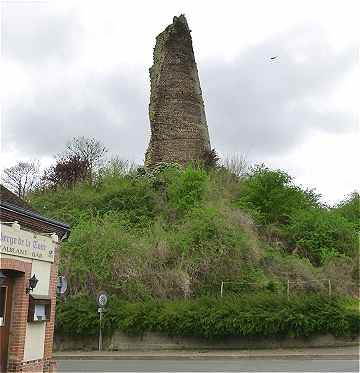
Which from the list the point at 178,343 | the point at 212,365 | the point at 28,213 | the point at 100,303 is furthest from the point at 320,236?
the point at 28,213

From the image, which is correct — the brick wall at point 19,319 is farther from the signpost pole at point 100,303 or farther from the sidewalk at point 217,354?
the signpost pole at point 100,303

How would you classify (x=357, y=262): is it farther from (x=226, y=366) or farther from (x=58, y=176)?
(x=58, y=176)

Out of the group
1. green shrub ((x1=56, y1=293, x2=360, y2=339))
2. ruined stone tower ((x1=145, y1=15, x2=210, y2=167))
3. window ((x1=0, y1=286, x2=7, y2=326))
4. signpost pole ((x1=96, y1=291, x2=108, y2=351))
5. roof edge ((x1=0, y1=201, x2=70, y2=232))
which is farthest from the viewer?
ruined stone tower ((x1=145, y1=15, x2=210, y2=167))

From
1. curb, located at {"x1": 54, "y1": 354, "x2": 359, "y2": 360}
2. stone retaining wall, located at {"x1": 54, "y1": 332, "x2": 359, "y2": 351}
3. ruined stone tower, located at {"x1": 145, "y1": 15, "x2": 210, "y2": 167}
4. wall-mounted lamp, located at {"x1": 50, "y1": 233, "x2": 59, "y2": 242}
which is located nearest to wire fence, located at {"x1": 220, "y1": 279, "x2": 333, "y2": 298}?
stone retaining wall, located at {"x1": 54, "y1": 332, "x2": 359, "y2": 351}

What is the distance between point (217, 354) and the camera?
19531mm

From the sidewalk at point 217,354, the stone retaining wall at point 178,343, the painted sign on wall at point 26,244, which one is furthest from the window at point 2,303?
the stone retaining wall at point 178,343

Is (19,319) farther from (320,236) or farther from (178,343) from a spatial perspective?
(320,236)

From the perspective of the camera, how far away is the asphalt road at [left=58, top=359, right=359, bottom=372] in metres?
15.0

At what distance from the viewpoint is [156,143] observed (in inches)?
1641

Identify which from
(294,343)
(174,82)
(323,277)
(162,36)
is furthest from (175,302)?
(162,36)

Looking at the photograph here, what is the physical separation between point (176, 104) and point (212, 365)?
28.0 m

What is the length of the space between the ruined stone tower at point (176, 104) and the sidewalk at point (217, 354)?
22.1m

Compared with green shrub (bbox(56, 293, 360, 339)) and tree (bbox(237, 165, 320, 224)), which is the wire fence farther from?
tree (bbox(237, 165, 320, 224))

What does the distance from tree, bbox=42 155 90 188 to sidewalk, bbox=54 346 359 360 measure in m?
22.1
